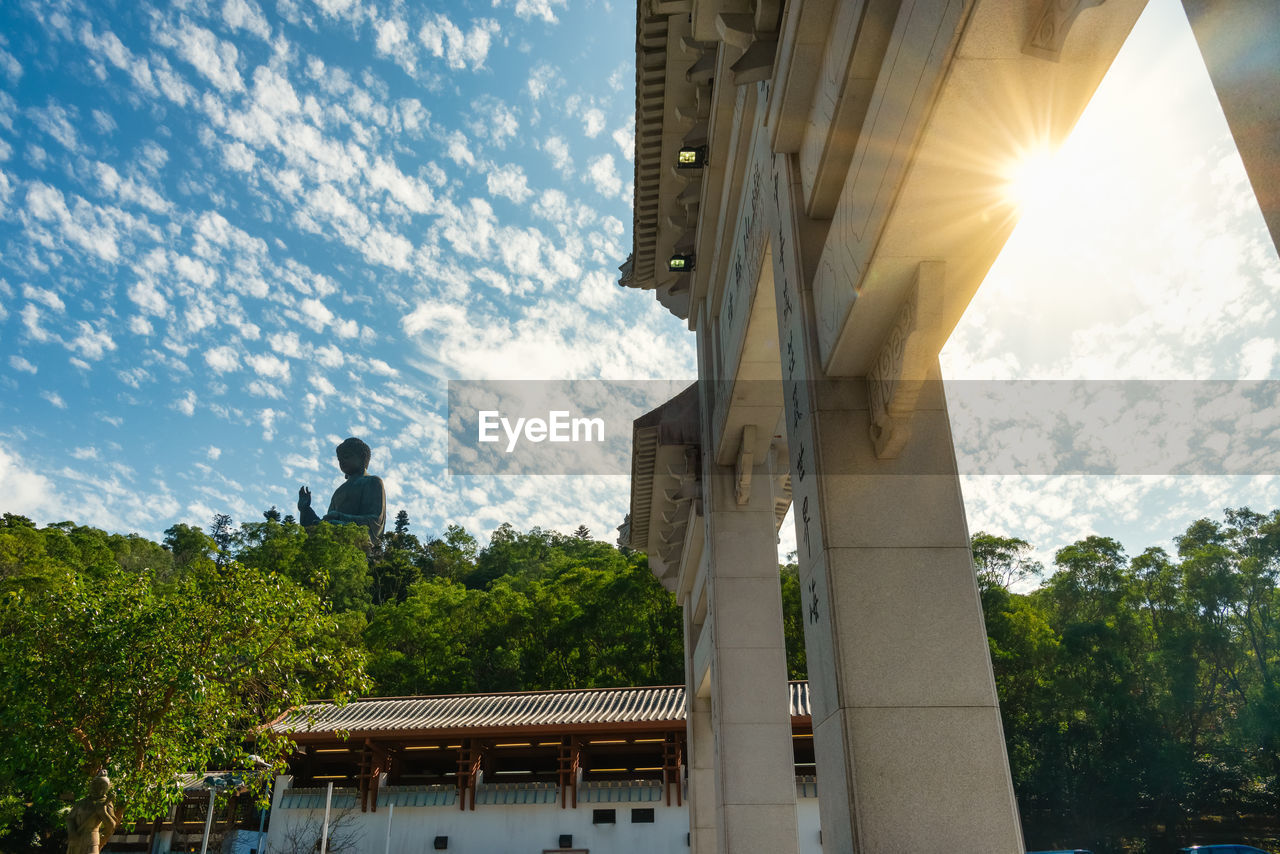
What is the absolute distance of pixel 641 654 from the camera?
127 feet

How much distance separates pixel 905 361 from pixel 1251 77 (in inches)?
107

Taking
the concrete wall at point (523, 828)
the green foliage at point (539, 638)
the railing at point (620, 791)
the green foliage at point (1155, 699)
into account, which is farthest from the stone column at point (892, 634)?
the green foliage at point (539, 638)

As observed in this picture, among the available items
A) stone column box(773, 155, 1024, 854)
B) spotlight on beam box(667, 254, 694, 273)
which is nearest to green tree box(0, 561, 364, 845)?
spotlight on beam box(667, 254, 694, 273)

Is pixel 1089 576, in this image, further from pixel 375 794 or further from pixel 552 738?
pixel 375 794

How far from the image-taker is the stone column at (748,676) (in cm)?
922

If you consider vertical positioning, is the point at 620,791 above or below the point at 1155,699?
below

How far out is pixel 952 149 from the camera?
3777mm

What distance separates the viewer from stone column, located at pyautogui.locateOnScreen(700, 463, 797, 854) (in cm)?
922

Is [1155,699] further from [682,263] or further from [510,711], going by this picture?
[682,263]

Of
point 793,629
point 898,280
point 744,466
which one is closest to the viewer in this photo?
point 898,280

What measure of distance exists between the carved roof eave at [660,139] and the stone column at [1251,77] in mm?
5498

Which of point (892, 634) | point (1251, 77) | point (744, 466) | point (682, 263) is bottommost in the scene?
point (892, 634)

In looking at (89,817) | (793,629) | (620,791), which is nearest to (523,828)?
(620,791)

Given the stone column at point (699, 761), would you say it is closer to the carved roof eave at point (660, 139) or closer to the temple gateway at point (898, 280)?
the carved roof eave at point (660, 139)
